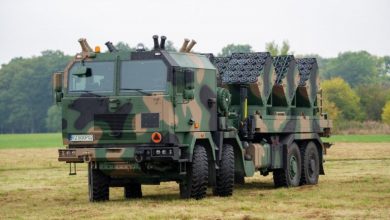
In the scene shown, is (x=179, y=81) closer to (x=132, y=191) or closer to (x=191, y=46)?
(x=191, y=46)

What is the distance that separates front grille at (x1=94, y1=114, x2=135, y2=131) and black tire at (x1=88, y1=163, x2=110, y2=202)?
39.8 inches

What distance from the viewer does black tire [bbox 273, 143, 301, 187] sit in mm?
25516

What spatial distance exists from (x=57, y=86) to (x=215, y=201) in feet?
12.3

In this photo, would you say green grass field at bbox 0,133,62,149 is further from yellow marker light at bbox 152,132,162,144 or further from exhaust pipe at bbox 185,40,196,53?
yellow marker light at bbox 152,132,162,144

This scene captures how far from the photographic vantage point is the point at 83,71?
2038 centimetres

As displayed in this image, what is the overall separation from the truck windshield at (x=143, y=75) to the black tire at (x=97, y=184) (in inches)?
75.4

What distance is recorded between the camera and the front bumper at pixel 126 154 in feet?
65.5

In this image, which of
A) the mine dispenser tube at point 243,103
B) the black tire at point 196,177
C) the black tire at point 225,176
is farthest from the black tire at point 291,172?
the black tire at point 196,177

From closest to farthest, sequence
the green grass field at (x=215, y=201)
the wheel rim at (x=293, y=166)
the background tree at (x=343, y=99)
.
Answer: the green grass field at (x=215, y=201), the wheel rim at (x=293, y=166), the background tree at (x=343, y=99)

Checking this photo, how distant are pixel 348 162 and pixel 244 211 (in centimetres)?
2015

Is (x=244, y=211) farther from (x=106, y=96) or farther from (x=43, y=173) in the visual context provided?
(x=43, y=173)

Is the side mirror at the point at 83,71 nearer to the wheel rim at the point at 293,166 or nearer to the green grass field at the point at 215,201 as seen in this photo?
the green grass field at the point at 215,201

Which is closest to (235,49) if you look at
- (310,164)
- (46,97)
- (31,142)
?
(46,97)

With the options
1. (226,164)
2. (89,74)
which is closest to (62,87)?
(89,74)
